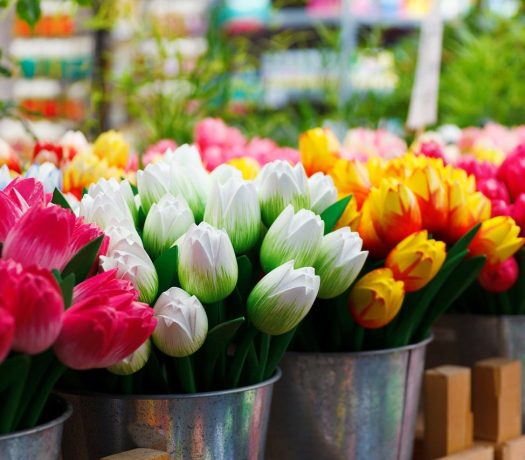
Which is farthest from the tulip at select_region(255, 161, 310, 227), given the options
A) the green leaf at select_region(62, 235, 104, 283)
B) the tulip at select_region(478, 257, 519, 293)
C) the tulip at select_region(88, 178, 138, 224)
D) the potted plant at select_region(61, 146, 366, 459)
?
the tulip at select_region(478, 257, 519, 293)

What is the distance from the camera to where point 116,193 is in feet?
2.37

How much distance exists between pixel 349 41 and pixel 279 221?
5.72 feet

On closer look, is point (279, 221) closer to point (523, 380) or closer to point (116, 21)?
point (523, 380)

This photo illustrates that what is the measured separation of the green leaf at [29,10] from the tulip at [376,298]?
1.60 ft

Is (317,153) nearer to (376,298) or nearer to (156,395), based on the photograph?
(376,298)

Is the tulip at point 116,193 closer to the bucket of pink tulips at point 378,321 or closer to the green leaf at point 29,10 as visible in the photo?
the bucket of pink tulips at point 378,321

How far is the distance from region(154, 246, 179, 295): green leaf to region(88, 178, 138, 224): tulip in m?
0.06

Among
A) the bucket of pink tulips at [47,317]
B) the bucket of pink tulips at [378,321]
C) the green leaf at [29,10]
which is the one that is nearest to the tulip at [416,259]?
the bucket of pink tulips at [378,321]

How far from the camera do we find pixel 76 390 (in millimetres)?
688

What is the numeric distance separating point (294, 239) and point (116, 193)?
0.14 m

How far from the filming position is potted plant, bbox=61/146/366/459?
2.14 ft

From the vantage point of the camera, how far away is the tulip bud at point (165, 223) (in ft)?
2.31

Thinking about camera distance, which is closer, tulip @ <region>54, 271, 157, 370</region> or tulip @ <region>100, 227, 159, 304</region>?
tulip @ <region>54, 271, 157, 370</region>

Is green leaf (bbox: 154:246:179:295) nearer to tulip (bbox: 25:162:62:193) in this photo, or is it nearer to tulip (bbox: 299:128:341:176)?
tulip (bbox: 25:162:62:193)
